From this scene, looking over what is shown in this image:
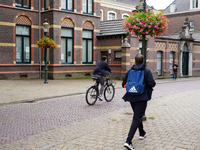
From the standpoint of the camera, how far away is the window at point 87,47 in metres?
22.3

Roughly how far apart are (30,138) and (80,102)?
15.1 ft

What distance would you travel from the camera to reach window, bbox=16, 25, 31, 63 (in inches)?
766

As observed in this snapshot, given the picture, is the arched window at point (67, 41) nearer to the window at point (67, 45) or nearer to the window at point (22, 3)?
the window at point (67, 45)

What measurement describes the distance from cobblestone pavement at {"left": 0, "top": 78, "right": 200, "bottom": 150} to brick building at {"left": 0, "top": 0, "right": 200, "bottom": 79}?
10684mm

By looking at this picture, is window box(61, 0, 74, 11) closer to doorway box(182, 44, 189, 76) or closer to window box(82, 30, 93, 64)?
window box(82, 30, 93, 64)

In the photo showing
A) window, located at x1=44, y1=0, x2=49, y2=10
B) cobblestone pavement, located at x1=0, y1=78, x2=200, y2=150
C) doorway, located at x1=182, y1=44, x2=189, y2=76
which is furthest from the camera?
doorway, located at x1=182, y1=44, x2=189, y2=76

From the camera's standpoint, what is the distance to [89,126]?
6.36 meters

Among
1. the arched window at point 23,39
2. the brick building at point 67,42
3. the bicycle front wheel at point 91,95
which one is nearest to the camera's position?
the bicycle front wheel at point 91,95

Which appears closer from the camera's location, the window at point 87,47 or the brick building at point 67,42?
the brick building at point 67,42

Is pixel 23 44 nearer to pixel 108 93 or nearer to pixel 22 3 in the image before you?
pixel 22 3

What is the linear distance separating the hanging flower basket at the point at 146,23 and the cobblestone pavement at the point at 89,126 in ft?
8.86

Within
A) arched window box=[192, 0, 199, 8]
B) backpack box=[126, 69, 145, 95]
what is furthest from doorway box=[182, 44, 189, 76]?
backpack box=[126, 69, 145, 95]

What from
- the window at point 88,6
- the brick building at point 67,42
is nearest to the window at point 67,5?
the brick building at point 67,42

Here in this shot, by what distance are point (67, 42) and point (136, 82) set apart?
16.9 metres
